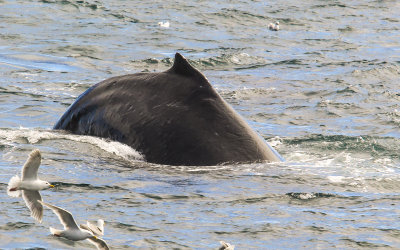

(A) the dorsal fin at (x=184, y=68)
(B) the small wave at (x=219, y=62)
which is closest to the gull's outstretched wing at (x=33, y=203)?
(A) the dorsal fin at (x=184, y=68)

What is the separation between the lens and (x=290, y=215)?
8.05 metres

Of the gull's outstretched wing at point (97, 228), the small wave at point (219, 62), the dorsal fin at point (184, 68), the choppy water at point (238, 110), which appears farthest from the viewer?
the small wave at point (219, 62)

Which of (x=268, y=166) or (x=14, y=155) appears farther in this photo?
(x=14, y=155)

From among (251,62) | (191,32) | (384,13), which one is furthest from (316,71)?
(384,13)

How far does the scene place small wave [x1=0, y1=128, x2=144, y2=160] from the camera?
9.55 m

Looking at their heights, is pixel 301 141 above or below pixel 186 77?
below

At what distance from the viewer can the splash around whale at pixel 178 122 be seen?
917 cm

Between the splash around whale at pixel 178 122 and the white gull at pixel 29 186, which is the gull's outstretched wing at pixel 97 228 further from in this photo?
the splash around whale at pixel 178 122

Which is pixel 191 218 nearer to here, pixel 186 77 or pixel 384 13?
pixel 186 77

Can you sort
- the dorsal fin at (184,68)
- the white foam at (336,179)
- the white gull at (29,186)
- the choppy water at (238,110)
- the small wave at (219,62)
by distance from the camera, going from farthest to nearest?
the small wave at (219,62) < the dorsal fin at (184,68) < the white foam at (336,179) < the choppy water at (238,110) < the white gull at (29,186)

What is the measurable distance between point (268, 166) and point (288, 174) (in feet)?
0.71

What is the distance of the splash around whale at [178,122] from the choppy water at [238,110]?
0.16 meters

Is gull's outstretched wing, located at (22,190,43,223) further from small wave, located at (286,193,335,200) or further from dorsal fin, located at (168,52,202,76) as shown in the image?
dorsal fin, located at (168,52,202,76)

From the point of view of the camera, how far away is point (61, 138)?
34.6 feet
